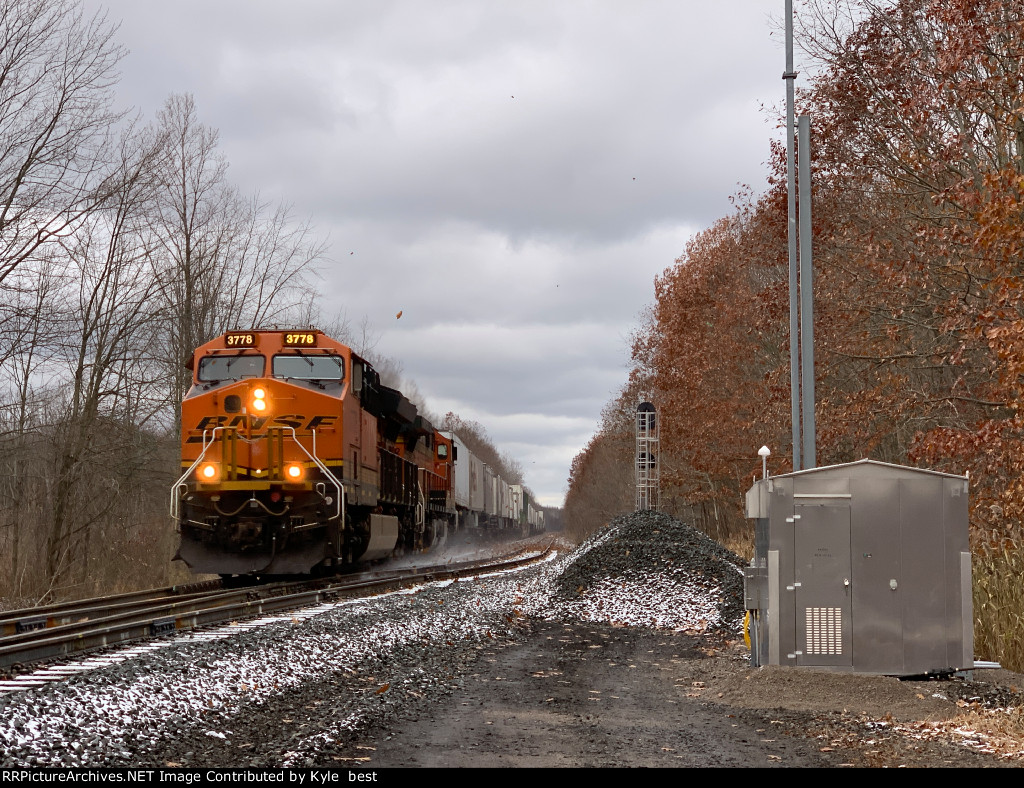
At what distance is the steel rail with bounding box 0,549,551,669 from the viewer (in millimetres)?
9516

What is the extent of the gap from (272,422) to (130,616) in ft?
19.0

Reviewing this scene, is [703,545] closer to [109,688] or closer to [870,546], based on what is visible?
[870,546]

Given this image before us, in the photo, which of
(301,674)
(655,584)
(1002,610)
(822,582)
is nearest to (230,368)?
(655,584)

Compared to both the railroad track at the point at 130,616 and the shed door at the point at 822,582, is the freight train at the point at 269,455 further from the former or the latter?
the shed door at the point at 822,582

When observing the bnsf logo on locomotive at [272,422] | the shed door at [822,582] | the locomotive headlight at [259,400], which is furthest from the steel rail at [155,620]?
the shed door at [822,582]

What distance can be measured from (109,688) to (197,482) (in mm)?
10757

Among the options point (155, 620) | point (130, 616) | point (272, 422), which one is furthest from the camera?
point (272, 422)

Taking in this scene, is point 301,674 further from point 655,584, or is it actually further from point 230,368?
point 230,368

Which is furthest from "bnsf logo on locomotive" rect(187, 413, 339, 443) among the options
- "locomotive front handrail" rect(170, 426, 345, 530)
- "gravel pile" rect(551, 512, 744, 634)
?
"gravel pile" rect(551, 512, 744, 634)

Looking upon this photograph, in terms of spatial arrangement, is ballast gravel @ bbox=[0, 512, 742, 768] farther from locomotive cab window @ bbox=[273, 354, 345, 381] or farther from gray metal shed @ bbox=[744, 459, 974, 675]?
locomotive cab window @ bbox=[273, 354, 345, 381]

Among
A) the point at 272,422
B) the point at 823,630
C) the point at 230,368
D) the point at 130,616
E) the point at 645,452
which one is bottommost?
the point at 130,616

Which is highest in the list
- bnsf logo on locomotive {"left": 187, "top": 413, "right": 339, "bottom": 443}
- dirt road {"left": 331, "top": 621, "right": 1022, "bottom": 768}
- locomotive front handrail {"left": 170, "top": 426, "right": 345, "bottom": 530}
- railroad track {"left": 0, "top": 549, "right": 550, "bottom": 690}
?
bnsf logo on locomotive {"left": 187, "top": 413, "right": 339, "bottom": 443}

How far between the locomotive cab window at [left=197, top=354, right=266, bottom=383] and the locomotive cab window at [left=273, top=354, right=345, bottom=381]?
0.33 metres

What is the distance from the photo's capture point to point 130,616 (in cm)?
1294
